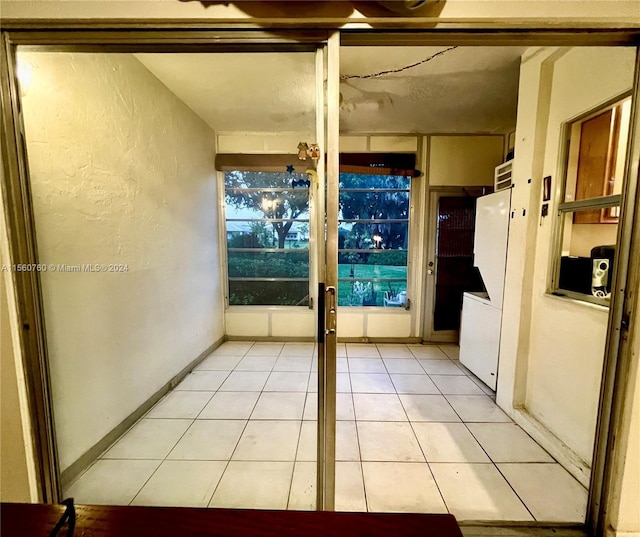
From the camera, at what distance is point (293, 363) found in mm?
3135

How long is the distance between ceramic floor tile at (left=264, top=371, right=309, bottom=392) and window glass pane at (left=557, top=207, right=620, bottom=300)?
227 centimetres

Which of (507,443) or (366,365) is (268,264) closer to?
(366,365)

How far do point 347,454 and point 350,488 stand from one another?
25 cm

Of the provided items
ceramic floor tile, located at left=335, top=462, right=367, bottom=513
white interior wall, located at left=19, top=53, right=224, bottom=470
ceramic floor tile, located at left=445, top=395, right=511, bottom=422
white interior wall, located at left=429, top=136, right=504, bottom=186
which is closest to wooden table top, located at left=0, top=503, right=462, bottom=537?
ceramic floor tile, located at left=335, top=462, right=367, bottom=513

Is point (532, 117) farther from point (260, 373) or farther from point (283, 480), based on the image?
point (260, 373)

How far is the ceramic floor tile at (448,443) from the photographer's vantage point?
1.78m

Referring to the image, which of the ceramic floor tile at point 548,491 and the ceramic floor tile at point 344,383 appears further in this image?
the ceramic floor tile at point 344,383

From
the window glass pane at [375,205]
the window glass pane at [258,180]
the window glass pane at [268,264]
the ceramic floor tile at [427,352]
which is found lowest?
the ceramic floor tile at [427,352]

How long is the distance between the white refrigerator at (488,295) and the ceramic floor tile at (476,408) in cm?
19

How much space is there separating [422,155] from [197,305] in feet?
11.2

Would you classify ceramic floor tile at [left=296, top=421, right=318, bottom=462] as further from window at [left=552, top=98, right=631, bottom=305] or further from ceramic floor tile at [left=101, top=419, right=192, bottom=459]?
window at [left=552, top=98, right=631, bottom=305]

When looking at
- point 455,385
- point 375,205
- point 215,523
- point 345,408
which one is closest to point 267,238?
point 375,205

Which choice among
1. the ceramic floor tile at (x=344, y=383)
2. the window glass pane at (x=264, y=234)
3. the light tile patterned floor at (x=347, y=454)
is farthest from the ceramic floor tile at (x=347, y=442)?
the window glass pane at (x=264, y=234)

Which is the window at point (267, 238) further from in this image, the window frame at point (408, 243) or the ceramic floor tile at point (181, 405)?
the ceramic floor tile at point (181, 405)
